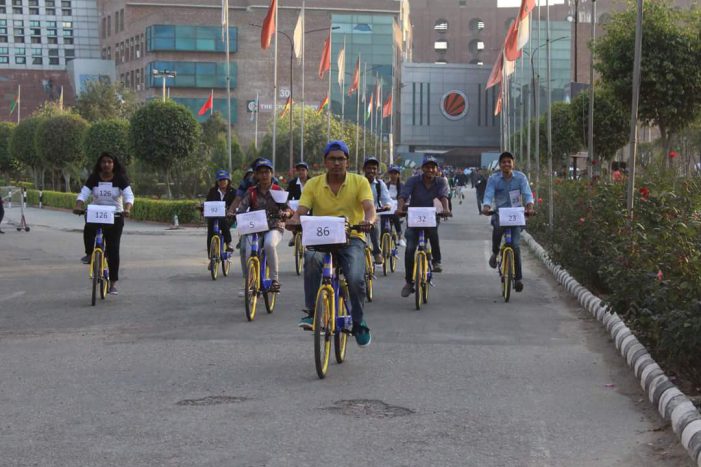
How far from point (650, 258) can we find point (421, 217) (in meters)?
4.38

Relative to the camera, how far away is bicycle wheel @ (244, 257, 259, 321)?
41.8 ft

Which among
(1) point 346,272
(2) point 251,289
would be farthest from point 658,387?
(2) point 251,289

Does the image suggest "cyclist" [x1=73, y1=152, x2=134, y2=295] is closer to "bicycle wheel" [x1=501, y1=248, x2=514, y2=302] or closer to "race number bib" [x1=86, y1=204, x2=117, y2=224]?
"race number bib" [x1=86, y1=204, x2=117, y2=224]

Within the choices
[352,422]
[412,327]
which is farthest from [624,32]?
[352,422]

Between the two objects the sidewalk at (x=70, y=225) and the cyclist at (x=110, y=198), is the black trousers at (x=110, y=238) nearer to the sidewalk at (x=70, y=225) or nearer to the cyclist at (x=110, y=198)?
the cyclist at (x=110, y=198)

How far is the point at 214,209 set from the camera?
→ 60.3 ft

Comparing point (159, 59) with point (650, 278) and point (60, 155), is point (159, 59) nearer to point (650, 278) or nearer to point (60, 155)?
point (60, 155)

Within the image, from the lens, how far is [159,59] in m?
110

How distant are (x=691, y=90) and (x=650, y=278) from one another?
20.0 meters

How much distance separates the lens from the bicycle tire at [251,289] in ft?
41.7

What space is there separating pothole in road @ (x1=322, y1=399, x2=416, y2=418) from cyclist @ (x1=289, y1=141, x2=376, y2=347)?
157cm

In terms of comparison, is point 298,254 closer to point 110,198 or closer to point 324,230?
point 110,198

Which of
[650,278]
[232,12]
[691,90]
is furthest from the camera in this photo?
[232,12]

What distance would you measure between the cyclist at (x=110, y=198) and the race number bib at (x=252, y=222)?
1.90m
